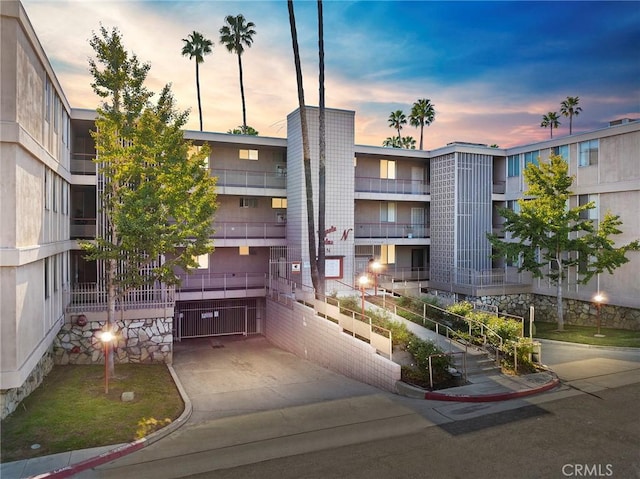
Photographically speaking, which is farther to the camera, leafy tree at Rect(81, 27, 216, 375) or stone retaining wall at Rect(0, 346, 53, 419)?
leafy tree at Rect(81, 27, 216, 375)

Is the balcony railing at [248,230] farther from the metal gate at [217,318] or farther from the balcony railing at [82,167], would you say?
the balcony railing at [82,167]

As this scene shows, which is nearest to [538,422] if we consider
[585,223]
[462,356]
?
[462,356]

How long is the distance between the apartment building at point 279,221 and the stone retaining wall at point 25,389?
79 millimetres

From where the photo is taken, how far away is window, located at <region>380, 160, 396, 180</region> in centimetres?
3269

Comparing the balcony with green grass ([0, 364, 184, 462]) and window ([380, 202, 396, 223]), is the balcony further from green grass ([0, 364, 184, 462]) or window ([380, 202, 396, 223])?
green grass ([0, 364, 184, 462])

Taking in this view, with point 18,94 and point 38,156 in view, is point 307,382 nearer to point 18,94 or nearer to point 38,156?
point 38,156

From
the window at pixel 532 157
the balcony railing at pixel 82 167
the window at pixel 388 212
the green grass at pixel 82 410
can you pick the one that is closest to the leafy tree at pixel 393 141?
the window at pixel 388 212

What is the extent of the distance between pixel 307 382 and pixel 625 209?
778 inches

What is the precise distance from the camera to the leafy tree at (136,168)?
1641cm

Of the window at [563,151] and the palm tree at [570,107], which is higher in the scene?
the palm tree at [570,107]

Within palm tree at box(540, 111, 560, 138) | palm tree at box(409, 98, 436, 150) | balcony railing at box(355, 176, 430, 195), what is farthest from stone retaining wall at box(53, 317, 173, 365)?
palm tree at box(540, 111, 560, 138)

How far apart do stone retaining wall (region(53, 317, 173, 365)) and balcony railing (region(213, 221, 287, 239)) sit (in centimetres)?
827

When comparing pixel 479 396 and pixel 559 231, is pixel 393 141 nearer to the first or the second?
pixel 559 231

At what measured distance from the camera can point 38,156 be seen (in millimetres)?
14055
